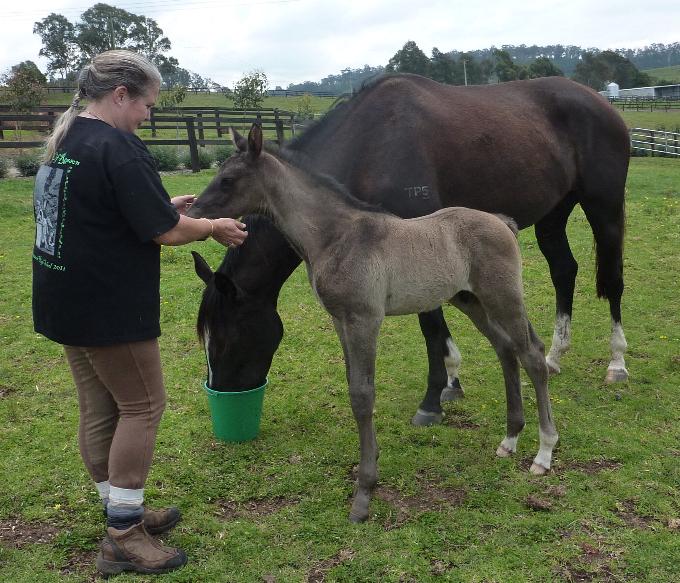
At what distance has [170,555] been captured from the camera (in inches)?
115

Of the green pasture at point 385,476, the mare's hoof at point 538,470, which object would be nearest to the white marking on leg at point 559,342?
the green pasture at point 385,476

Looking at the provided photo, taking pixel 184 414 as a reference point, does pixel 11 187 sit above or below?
A: above

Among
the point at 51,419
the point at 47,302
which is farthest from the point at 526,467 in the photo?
the point at 51,419

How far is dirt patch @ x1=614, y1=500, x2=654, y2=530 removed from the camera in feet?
10.3

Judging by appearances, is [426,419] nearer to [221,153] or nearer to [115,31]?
[221,153]

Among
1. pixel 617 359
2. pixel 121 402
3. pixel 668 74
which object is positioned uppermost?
pixel 668 74

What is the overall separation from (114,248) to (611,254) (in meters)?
4.33

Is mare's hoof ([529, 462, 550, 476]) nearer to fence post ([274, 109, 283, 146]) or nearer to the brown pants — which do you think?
the brown pants

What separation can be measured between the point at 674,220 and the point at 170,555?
34.6 ft

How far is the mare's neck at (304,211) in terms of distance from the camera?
10.8ft

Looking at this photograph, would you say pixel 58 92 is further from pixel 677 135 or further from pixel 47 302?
pixel 47 302

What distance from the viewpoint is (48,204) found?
2564 millimetres

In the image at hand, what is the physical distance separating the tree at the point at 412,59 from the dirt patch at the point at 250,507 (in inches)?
737

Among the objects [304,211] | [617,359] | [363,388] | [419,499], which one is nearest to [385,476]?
[419,499]
